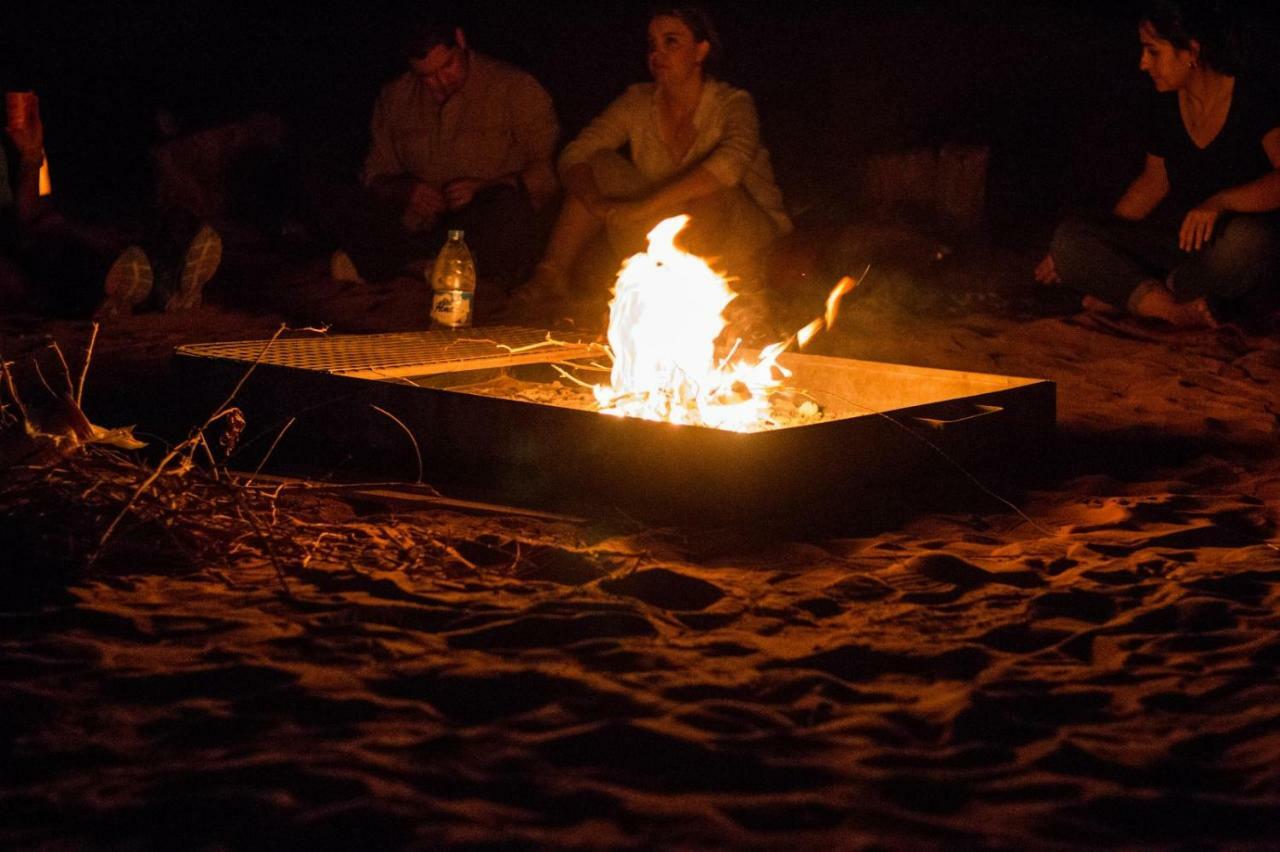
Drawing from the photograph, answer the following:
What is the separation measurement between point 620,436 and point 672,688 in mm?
1401

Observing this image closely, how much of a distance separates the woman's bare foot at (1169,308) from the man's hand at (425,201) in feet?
12.4

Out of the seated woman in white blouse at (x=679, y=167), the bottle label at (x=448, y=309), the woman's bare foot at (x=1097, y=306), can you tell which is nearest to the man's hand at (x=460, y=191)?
the seated woman in white blouse at (x=679, y=167)

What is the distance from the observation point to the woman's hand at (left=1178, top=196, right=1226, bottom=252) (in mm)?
6723

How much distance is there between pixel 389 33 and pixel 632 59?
2.47 m

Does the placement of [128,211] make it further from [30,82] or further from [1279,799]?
[1279,799]

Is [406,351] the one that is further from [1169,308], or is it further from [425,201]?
[1169,308]

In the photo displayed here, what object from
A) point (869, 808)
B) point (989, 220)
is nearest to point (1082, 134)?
point (989, 220)

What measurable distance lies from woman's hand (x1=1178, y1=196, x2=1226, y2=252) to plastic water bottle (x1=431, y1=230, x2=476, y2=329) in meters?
3.38

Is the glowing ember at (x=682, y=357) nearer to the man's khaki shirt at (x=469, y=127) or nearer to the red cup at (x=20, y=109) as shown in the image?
the man's khaki shirt at (x=469, y=127)

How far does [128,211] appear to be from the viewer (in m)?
11.1

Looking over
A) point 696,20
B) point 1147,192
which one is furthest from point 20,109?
point 1147,192

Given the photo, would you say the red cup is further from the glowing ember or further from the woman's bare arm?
the woman's bare arm

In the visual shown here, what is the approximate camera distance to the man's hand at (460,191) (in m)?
8.11

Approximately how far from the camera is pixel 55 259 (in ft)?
25.4
